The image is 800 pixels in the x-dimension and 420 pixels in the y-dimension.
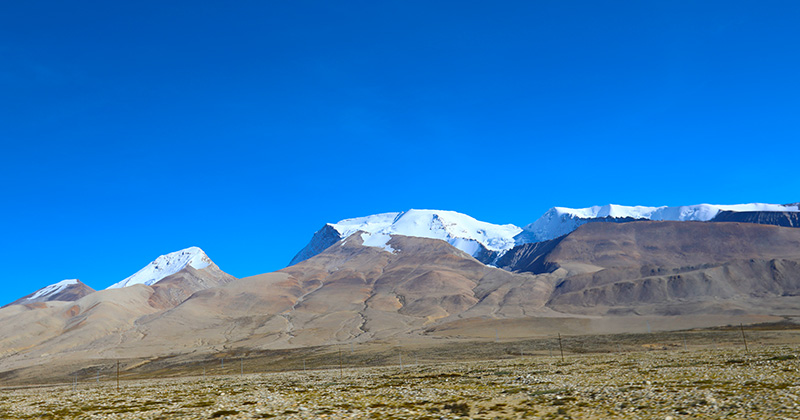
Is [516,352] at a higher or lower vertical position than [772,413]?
lower

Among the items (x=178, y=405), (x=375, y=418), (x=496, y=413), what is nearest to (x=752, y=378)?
(x=496, y=413)

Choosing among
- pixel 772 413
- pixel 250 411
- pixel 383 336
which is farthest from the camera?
pixel 383 336

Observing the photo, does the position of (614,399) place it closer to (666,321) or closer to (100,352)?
(666,321)

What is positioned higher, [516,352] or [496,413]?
[496,413]

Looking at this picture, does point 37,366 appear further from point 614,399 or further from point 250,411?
point 614,399

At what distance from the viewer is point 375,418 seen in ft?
63.2

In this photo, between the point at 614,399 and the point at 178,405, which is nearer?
the point at 614,399

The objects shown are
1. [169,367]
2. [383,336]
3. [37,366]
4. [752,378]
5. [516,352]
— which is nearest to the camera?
[752,378]

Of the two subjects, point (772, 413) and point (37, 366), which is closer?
point (772, 413)

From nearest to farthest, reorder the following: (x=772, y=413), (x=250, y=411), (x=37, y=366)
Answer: (x=772, y=413), (x=250, y=411), (x=37, y=366)

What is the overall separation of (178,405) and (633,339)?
10113cm

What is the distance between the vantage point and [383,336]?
579ft

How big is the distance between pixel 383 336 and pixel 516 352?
281 ft

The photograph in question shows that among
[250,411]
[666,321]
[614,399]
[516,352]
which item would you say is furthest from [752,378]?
[666,321]
